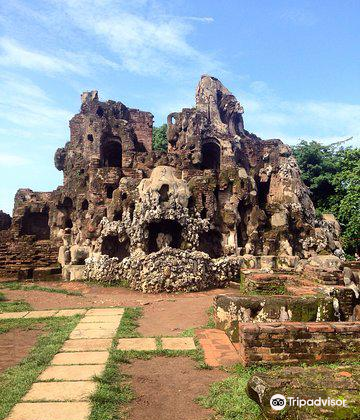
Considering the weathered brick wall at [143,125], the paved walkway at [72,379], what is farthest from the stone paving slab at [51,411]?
the weathered brick wall at [143,125]

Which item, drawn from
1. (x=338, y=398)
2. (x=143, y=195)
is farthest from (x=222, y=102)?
(x=338, y=398)

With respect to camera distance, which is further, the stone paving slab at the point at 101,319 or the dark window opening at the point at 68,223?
the dark window opening at the point at 68,223

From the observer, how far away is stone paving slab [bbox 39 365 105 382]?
4996 millimetres

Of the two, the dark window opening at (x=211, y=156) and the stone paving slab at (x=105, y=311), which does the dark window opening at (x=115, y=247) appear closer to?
the stone paving slab at (x=105, y=311)

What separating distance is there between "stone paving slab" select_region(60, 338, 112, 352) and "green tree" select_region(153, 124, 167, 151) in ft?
92.9

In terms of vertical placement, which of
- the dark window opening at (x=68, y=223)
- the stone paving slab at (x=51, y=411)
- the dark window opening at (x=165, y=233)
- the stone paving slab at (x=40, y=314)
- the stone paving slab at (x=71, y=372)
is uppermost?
the dark window opening at (x=68, y=223)

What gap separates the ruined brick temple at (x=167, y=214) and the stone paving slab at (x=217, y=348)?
4.46 m

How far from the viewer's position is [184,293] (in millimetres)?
13609

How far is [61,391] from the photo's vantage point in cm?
458

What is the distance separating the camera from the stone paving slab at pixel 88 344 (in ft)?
20.9

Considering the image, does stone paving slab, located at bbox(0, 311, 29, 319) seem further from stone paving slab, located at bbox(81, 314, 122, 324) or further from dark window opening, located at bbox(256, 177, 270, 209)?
dark window opening, located at bbox(256, 177, 270, 209)

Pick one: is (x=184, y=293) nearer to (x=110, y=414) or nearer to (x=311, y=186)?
(x=110, y=414)

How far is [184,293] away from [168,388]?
882 centimetres

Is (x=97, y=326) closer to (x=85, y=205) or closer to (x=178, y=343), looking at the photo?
(x=178, y=343)
